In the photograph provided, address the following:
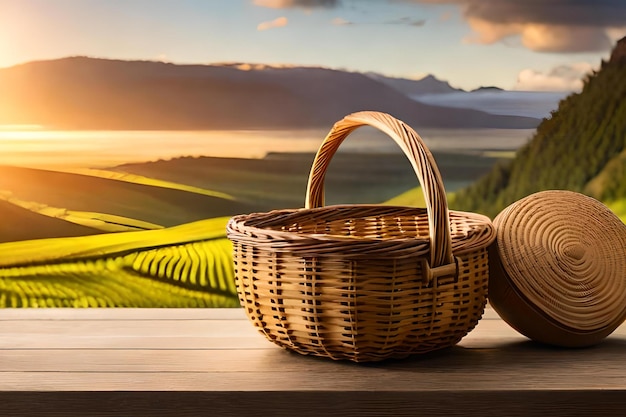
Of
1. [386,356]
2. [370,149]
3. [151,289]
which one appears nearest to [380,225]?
[386,356]

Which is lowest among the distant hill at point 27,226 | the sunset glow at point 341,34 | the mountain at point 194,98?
the distant hill at point 27,226

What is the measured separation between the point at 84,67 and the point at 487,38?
1236mm

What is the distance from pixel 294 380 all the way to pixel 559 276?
50 cm

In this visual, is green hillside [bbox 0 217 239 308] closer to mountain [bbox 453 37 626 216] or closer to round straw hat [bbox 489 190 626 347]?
mountain [bbox 453 37 626 216]

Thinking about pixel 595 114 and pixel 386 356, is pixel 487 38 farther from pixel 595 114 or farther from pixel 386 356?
pixel 386 356

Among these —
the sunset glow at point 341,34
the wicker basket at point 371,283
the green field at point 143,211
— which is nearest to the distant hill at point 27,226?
the green field at point 143,211

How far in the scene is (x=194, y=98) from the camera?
255 centimetres

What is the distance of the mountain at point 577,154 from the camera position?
2.49 metres

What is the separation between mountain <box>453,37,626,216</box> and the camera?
249cm

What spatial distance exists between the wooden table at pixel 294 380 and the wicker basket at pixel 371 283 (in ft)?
0.19

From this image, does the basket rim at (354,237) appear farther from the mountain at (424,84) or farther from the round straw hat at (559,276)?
the mountain at (424,84)

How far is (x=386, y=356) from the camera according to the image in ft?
4.38

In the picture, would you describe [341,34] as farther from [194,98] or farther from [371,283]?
[371,283]

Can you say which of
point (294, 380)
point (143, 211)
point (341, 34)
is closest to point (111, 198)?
point (143, 211)
